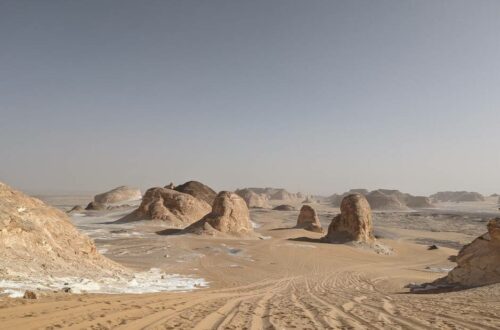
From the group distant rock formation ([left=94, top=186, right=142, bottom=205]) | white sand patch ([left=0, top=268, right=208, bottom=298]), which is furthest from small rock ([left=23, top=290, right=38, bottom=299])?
distant rock formation ([left=94, top=186, right=142, bottom=205])

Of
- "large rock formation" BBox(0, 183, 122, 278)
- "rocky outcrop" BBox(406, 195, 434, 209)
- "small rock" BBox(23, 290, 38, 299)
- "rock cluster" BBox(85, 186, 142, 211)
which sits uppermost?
"rock cluster" BBox(85, 186, 142, 211)

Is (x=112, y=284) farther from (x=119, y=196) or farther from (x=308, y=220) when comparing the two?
(x=119, y=196)

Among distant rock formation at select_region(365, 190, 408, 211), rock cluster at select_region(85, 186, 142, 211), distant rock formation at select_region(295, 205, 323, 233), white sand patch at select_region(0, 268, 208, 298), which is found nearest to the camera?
white sand patch at select_region(0, 268, 208, 298)

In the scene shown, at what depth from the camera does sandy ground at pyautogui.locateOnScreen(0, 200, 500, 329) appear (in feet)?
18.7

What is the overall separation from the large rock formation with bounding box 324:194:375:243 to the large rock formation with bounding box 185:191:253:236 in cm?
631

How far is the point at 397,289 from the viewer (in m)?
12.5

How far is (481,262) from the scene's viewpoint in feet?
38.5

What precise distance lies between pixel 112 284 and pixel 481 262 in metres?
10.9

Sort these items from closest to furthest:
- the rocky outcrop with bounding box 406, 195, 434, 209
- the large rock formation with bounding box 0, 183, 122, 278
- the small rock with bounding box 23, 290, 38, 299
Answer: the small rock with bounding box 23, 290, 38, 299
the large rock formation with bounding box 0, 183, 122, 278
the rocky outcrop with bounding box 406, 195, 434, 209

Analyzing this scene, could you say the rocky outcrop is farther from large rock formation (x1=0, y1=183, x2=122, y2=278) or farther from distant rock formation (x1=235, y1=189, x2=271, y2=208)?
large rock formation (x1=0, y1=183, x2=122, y2=278)

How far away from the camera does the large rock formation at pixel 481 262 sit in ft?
37.1

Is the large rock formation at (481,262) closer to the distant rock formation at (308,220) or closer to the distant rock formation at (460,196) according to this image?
the distant rock formation at (308,220)

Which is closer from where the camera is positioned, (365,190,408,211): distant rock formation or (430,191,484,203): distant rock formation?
(365,190,408,211): distant rock formation

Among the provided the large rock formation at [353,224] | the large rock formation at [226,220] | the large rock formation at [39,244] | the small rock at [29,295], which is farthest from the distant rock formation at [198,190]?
the small rock at [29,295]
